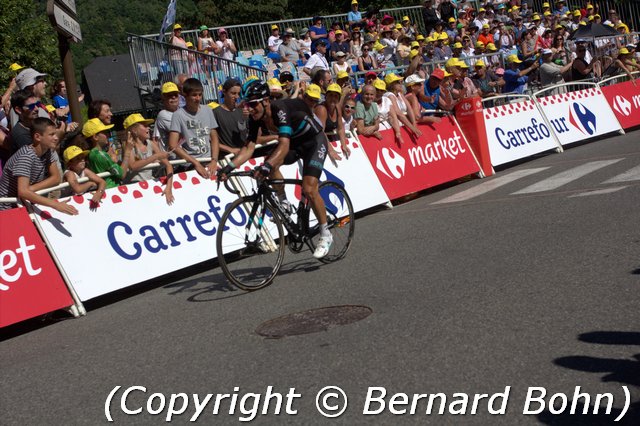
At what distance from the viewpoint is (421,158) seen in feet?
51.6

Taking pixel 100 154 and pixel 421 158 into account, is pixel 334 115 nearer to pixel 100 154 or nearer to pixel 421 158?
pixel 421 158

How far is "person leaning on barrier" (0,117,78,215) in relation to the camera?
9.70 metres

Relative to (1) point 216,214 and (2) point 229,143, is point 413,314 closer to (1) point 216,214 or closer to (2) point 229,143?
(1) point 216,214

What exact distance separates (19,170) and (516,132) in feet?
36.3

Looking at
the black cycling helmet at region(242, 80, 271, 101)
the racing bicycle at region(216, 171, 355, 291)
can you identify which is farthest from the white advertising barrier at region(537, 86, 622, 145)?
the black cycling helmet at region(242, 80, 271, 101)

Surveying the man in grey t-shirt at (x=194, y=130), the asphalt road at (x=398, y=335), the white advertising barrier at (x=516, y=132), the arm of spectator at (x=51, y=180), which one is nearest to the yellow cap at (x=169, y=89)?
the man in grey t-shirt at (x=194, y=130)

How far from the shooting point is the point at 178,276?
11.4m

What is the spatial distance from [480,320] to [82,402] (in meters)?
2.75

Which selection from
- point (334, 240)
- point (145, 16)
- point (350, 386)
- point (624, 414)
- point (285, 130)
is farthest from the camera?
point (145, 16)

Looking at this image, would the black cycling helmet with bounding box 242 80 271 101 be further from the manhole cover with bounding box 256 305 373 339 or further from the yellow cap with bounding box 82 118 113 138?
the manhole cover with bounding box 256 305 373 339

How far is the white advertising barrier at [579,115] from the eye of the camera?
19625mm

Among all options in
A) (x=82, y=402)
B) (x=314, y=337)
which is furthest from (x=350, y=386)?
(x=82, y=402)

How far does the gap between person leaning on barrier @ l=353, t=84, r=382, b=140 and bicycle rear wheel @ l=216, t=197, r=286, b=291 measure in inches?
220

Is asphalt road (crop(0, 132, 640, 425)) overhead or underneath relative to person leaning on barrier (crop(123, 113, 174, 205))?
underneath
